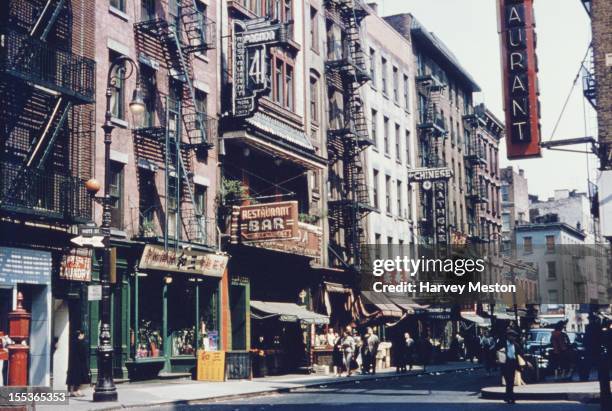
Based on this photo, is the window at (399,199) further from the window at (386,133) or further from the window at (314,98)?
the window at (314,98)

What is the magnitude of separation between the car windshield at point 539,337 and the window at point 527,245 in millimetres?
60183

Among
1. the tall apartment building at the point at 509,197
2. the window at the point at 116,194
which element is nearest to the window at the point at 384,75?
the window at the point at 116,194

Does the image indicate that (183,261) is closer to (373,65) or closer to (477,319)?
(373,65)

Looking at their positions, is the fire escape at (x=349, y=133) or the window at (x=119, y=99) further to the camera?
the fire escape at (x=349, y=133)

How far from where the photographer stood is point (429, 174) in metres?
55.0

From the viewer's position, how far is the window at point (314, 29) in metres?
43.6

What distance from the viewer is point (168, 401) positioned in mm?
21859

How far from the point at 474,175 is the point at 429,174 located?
732 inches

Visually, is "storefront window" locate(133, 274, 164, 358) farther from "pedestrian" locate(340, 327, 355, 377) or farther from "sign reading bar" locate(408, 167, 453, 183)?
"sign reading bar" locate(408, 167, 453, 183)

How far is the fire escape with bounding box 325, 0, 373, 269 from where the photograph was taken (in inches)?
1748

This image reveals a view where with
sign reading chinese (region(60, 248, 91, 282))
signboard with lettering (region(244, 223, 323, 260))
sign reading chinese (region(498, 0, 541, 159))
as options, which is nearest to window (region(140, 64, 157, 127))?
signboard with lettering (region(244, 223, 323, 260))

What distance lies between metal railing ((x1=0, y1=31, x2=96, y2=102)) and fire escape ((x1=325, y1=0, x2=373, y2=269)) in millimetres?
19684

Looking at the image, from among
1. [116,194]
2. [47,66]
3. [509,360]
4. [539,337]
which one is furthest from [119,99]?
[539,337]

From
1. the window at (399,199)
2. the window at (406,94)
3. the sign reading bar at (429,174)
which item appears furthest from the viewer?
the window at (406,94)
